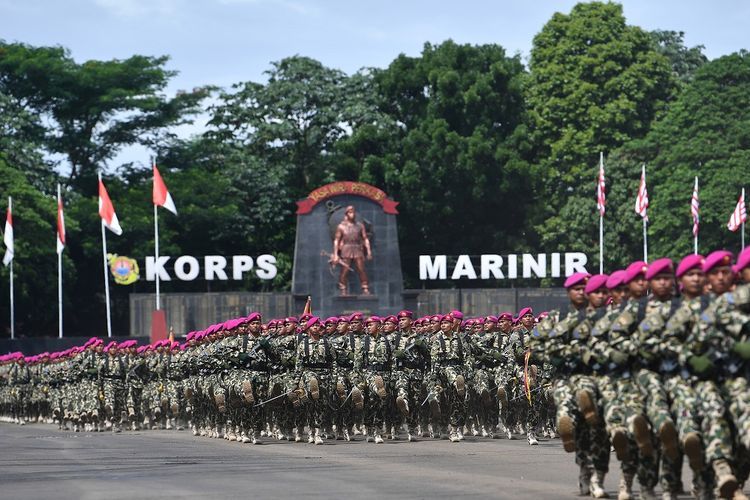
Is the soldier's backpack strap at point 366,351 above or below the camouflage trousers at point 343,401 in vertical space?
above

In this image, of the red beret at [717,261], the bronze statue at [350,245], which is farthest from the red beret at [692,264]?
the bronze statue at [350,245]

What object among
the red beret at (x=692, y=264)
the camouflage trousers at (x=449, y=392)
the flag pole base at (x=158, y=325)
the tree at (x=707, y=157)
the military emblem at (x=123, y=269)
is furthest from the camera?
Answer: the tree at (x=707, y=157)

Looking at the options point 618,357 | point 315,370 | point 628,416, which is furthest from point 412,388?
point 628,416

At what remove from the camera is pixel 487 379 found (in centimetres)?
2738

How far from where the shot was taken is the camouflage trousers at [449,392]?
89.2 ft

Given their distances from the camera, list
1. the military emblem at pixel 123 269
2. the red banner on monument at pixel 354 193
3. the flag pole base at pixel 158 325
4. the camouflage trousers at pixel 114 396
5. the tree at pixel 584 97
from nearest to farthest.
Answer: the camouflage trousers at pixel 114 396, the red banner on monument at pixel 354 193, the flag pole base at pixel 158 325, the military emblem at pixel 123 269, the tree at pixel 584 97

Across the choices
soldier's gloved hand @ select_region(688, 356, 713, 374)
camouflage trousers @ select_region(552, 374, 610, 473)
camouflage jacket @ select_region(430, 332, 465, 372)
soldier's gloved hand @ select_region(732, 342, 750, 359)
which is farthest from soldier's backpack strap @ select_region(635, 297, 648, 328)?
camouflage jacket @ select_region(430, 332, 465, 372)

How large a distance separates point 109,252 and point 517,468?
192 feet

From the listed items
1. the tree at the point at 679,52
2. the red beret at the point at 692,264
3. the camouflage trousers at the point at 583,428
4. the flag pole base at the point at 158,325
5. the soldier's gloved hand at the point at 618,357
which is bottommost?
the camouflage trousers at the point at 583,428

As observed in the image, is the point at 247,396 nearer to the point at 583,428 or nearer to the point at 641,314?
the point at 583,428

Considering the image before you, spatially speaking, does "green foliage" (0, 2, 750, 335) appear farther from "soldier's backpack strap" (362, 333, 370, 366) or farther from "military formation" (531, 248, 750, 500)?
"military formation" (531, 248, 750, 500)

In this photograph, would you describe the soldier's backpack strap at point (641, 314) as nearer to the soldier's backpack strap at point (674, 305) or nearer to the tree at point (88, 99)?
the soldier's backpack strap at point (674, 305)

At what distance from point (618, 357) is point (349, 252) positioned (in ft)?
164

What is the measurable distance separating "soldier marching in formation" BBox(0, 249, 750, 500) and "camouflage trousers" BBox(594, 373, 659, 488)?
0.5 inches
